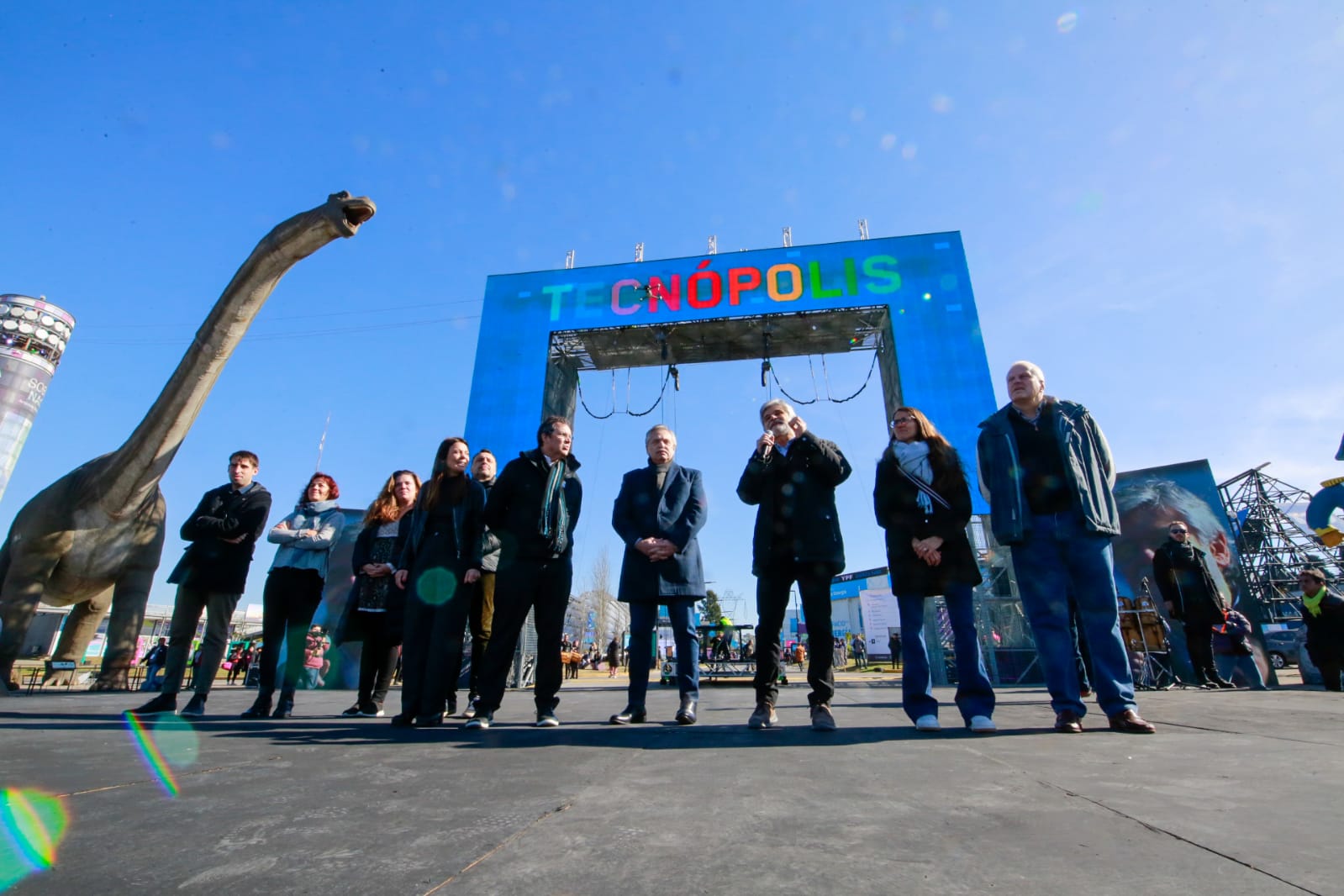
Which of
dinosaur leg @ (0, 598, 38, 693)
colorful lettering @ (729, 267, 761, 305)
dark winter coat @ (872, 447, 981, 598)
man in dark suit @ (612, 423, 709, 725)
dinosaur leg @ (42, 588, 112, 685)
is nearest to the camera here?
dark winter coat @ (872, 447, 981, 598)

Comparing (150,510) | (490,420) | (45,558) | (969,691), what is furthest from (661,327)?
(969,691)

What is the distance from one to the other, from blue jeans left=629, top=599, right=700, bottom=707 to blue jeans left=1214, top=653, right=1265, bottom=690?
7460 millimetres

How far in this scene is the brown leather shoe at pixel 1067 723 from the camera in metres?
2.48

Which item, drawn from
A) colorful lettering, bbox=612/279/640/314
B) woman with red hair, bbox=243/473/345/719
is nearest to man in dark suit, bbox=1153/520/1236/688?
woman with red hair, bbox=243/473/345/719

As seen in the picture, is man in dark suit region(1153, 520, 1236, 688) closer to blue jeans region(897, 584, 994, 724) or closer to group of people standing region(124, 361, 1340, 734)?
group of people standing region(124, 361, 1340, 734)

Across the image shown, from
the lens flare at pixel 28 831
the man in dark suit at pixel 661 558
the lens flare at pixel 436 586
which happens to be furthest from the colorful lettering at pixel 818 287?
the lens flare at pixel 28 831

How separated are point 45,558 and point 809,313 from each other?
10.8 metres

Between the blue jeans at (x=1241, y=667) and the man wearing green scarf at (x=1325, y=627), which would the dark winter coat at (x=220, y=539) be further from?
the blue jeans at (x=1241, y=667)

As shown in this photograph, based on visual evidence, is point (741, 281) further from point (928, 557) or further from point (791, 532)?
point (928, 557)

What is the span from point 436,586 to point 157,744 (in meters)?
1.23

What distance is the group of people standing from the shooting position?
9.12 ft

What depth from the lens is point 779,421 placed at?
→ 324cm

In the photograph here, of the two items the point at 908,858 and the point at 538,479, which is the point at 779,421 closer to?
the point at 538,479

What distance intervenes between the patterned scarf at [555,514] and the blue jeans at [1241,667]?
8.16 meters
